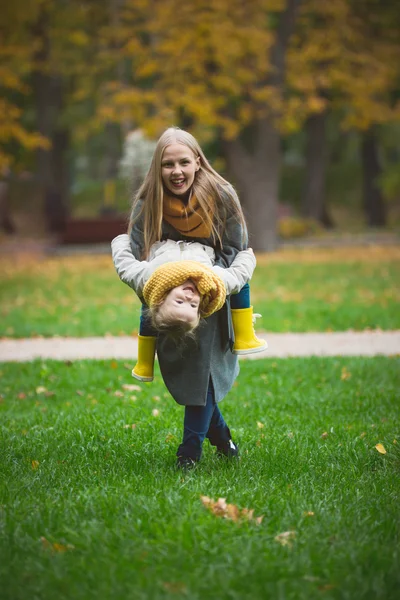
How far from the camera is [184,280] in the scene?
11.5 feet

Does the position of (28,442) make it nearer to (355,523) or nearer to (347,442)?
(347,442)

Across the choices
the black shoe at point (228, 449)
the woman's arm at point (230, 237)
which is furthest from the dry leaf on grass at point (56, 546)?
the woman's arm at point (230, 237)

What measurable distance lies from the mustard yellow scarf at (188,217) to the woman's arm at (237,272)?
201 mm

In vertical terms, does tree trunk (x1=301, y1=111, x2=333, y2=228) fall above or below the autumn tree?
below

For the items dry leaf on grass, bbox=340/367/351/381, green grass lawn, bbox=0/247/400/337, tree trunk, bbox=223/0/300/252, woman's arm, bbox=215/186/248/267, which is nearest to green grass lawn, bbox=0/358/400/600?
dry leaf on grass, bbox=340/367/351/381

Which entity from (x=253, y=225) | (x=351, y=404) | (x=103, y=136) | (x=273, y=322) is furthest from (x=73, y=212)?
(x=351, y=404)

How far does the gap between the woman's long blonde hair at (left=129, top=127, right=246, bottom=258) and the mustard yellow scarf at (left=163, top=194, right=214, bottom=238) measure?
27mm

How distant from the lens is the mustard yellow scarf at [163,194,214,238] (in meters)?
3.82

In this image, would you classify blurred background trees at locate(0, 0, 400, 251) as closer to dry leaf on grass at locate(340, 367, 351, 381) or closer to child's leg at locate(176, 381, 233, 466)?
dry leaf on grass at locate(340, 367, 351, 381)

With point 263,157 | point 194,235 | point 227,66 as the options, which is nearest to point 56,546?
point 194,235

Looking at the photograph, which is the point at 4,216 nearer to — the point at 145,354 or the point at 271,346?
the point at 271,346

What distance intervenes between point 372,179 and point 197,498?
2918cm

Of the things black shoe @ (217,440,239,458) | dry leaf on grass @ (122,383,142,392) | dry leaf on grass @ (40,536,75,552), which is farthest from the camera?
dry leaf on grass @ (122,383,142,392)

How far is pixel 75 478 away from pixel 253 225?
16.1m
